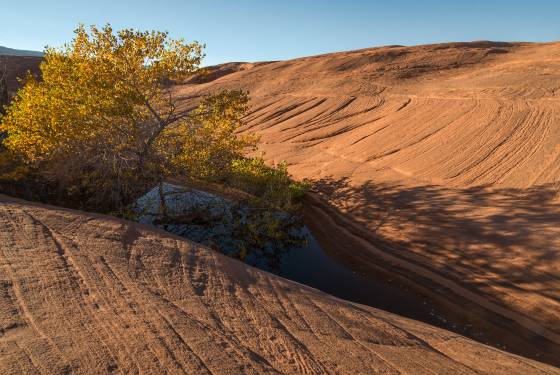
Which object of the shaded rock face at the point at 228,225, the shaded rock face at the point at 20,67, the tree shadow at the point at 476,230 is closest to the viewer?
the tree shadow at the point at 476,230

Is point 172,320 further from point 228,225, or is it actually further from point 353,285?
point 228,225

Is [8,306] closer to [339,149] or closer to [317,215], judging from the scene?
[317,215]

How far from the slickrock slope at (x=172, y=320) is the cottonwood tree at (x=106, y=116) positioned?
4.18 meters

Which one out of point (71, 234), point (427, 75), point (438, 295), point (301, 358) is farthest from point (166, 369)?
point (427, 75)

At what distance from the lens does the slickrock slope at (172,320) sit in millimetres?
3299

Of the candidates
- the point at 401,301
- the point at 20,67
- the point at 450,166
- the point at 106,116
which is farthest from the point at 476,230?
the point at 20,67

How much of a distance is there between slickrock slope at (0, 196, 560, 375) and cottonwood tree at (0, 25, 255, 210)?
418 centimetres

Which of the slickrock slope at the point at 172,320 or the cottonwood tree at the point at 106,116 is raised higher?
the cottonwood tree at the point at 106,116

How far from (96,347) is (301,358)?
1.96 m

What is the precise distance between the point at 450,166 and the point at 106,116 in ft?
38.2

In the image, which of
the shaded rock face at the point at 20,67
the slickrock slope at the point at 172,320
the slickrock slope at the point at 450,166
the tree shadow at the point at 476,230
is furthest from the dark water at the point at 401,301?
the shaded rock face at the point at 20,67

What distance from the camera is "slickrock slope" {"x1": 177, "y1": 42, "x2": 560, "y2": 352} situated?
830 cm

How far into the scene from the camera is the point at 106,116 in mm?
10047

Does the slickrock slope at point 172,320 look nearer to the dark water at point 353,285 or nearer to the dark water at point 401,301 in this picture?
the dark water at point 401,301
